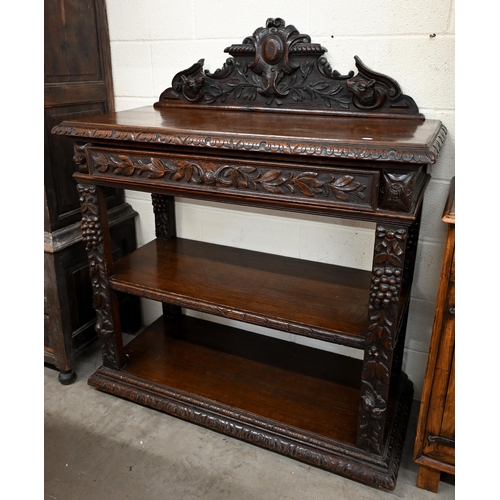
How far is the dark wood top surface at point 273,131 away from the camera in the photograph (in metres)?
1.17

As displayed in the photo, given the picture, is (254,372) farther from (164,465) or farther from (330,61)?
Result: (330,61)

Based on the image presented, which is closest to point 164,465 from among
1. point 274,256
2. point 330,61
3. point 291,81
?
point 274,256

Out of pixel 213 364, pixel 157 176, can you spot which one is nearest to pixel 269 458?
pixel 213 364

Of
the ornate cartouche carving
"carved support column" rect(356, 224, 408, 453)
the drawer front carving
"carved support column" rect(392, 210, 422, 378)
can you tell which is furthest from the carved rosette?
"carved support column" rect(392, 210, 422, 378)

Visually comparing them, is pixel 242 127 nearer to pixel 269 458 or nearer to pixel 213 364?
pixel 213 364

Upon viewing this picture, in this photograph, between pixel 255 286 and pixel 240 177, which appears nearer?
pixel 240 177

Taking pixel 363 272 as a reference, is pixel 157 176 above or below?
above

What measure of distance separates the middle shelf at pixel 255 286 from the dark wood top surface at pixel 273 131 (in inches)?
21.2

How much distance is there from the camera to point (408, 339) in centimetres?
184

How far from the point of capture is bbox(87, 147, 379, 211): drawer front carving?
3.99 feet

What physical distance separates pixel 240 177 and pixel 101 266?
2.25 feet

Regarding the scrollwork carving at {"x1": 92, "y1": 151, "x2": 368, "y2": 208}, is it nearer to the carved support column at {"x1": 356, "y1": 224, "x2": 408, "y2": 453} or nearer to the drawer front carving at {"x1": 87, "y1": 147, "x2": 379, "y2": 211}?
the drawer front carving at {"x1": 87, "y1": 147, "x2": 379, "y2": 211}

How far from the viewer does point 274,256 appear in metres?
1.92

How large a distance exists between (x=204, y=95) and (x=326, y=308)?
92cm
